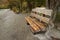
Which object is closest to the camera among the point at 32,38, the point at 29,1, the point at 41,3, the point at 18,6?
the point at 32,38

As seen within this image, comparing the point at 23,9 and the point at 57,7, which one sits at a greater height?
the point at 57,7

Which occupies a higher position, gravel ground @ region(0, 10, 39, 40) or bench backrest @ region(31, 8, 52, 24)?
bench backrest @ region(31, 8, 52, 24)

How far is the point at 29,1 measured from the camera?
58.4 feet

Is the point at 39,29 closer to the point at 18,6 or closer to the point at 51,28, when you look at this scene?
the point at 51,28

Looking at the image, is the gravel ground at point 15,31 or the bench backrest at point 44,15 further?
the bench backrest at point 44,15

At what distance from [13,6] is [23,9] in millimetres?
2997

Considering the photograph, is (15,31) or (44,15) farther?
(44,15)

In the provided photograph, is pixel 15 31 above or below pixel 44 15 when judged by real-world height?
below

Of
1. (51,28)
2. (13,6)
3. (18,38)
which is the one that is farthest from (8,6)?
(51,28)

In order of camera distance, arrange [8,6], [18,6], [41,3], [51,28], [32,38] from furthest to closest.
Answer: [8,6] → [18,6] → [41,3] → [32,38] → [51,28]

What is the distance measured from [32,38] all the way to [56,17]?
173 cm

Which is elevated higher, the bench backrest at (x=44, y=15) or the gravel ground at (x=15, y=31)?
the bench backrest at (x=44, y=15)

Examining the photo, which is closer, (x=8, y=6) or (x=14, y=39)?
(x=14, y=39)

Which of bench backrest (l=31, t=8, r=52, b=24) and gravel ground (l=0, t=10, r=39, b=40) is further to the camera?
bench backrest (l=31, t=8, r=52, b=24)
